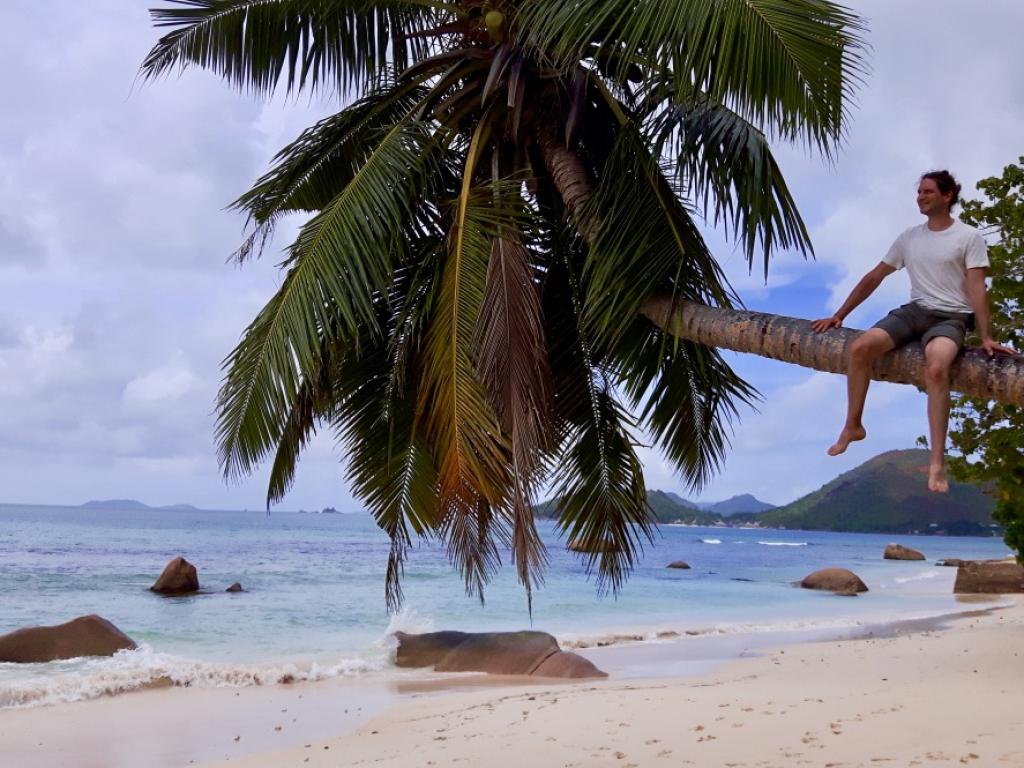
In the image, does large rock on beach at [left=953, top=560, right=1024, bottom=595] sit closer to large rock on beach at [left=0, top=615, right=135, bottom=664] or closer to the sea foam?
the sea foam

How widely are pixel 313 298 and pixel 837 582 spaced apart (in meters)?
28.6

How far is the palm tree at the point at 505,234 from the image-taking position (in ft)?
19.0

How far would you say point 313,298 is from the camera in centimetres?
639

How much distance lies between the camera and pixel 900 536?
5531 inches

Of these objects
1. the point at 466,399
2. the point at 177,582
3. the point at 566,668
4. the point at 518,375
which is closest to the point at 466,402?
the point at 466,399

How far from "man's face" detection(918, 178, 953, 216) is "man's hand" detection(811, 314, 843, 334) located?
0.69 metres

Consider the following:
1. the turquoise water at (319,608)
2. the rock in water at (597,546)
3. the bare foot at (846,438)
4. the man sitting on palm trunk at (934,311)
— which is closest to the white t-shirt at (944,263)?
the man sitting on palm trunk at (934,311)

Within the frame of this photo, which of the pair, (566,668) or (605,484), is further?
(566,668)

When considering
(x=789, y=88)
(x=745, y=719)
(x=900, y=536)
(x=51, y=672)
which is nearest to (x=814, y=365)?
(x=789, y=88)

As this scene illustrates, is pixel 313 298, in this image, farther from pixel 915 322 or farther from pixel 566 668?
pixel 566 668

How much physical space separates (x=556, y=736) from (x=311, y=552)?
138 feet

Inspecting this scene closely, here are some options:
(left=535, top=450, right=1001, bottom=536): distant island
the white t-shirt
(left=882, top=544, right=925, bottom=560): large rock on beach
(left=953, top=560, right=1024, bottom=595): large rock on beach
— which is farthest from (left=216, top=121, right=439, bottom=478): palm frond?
(left=535, top=450, right=1001, bottom=536): distant island

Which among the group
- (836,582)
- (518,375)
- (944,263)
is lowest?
(836,582)

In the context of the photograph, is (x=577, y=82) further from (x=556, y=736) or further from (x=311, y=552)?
(x=311, y=552)
